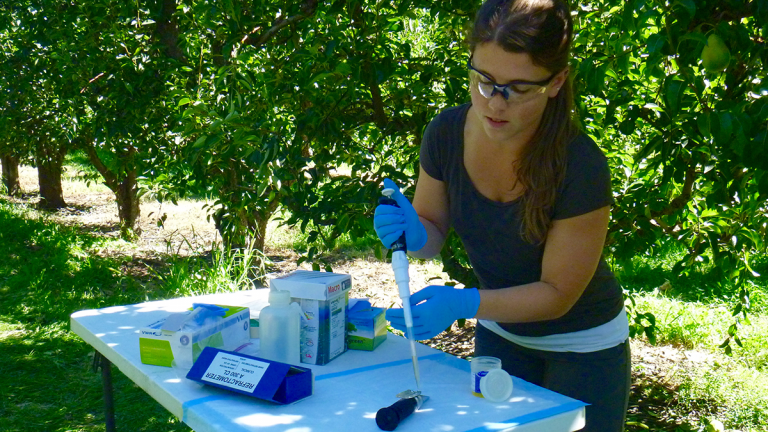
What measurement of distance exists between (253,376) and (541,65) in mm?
942

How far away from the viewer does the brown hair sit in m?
1.55

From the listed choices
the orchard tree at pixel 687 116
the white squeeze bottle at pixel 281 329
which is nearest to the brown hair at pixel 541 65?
the orchard tree at pixel 687 116

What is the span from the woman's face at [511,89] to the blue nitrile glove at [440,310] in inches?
15.1

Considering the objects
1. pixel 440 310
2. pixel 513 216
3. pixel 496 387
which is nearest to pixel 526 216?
pixel 513 216

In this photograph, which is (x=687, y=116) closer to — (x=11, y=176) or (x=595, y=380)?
(x=595, y=380)

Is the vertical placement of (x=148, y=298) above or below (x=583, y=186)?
below

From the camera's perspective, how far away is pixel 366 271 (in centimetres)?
598

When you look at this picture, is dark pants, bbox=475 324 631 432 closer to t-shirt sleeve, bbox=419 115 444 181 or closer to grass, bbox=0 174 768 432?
t-shirt sleeve, bbox=419 115 444 181

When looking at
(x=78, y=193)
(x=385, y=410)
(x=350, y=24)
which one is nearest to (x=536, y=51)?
(x=385, y=410)

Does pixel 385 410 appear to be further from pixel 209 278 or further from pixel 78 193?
pixel 78 193

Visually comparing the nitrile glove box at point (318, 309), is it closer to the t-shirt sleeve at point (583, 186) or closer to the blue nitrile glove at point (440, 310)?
the blue nitrile glove at point (440, 310)

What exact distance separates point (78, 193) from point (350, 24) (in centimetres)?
1069

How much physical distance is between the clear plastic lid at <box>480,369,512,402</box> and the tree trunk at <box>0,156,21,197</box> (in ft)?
36.2

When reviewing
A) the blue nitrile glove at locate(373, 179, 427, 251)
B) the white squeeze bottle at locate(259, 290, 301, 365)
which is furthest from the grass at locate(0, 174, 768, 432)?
the white squeeze bottle at locate(259, 290, 301, 365)
